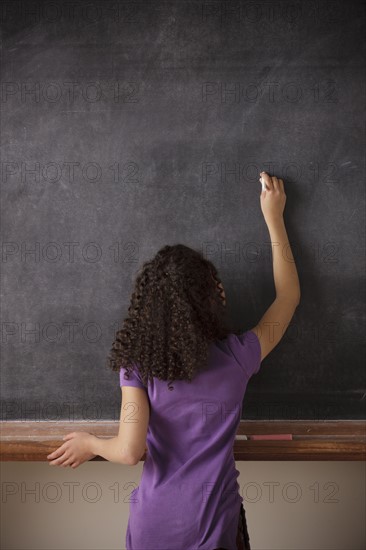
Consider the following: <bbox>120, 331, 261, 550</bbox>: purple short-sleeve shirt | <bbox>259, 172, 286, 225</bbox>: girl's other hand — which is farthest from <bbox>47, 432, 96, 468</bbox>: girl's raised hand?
<bbox>259, 172, 286, 225</bbox>: girl's other hand

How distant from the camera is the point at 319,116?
1.83 m

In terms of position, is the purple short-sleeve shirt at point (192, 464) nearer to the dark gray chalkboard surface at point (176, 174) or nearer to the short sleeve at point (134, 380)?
the short sleeve at point (134, 380)

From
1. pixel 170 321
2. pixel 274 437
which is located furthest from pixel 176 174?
pixel 274 437

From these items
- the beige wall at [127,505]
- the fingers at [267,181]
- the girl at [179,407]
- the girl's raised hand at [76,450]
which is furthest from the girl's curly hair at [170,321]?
the beige wall at [127,505]

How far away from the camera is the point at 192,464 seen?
1452 millimetres

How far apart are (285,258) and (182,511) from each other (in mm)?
827

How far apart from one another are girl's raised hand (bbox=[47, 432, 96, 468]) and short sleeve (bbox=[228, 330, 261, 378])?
1.60 feet

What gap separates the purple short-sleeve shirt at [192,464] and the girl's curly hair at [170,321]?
0.05m

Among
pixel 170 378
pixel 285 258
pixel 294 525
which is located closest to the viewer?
pixel 170 378

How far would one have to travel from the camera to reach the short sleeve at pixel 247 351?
1.52 meters

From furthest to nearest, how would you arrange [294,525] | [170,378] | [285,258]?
[294,525] < [285,258] < [170,378]

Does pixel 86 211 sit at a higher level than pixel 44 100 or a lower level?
lower

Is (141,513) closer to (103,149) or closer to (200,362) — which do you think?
(200,362)

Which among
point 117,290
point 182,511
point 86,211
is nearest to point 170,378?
Answer: point 182,511
